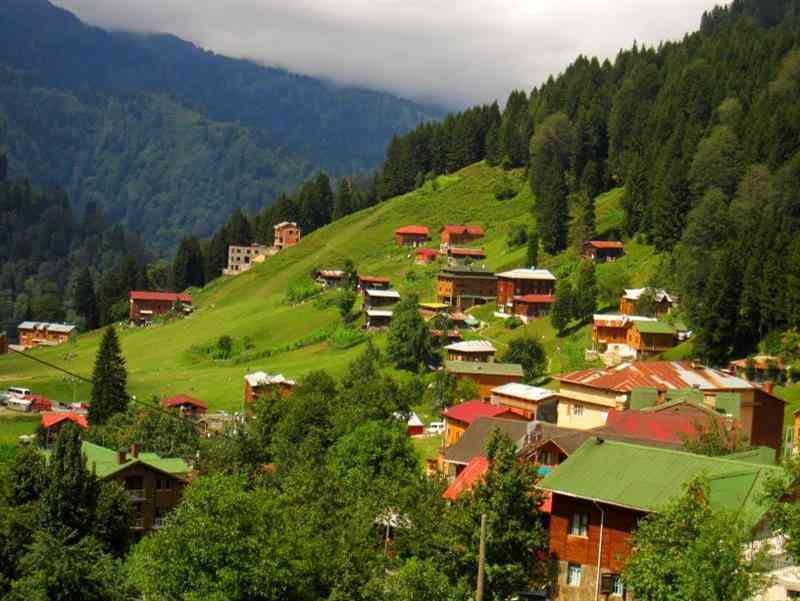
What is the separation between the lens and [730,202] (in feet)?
314

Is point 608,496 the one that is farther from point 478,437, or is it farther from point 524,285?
point 524,285

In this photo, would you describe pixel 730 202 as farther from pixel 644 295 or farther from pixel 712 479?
pixel 712 479

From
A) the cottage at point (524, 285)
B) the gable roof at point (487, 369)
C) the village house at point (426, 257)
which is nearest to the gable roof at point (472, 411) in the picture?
the gable roof at point (487, 369)

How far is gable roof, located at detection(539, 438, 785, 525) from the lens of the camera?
2867 cm

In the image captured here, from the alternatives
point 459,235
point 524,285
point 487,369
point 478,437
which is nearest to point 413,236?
point 459,235

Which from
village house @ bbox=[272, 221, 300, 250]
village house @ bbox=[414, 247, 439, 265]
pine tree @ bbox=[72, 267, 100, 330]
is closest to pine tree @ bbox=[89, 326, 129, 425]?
village house @ bbox=[414, 247, 439, 265]

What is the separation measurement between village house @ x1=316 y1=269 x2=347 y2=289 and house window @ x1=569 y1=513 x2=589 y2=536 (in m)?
93.3

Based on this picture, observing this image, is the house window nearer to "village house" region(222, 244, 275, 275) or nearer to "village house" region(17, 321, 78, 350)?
"village house" region(17, 321, 78, 350)

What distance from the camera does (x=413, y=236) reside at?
140625mm

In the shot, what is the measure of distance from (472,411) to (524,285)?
3877cm

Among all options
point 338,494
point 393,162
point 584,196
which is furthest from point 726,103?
point 338,494

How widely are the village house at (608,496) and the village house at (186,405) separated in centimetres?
5163

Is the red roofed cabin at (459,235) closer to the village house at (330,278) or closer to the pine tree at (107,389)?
the village house at (330,278)

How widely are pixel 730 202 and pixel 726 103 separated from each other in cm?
2378
